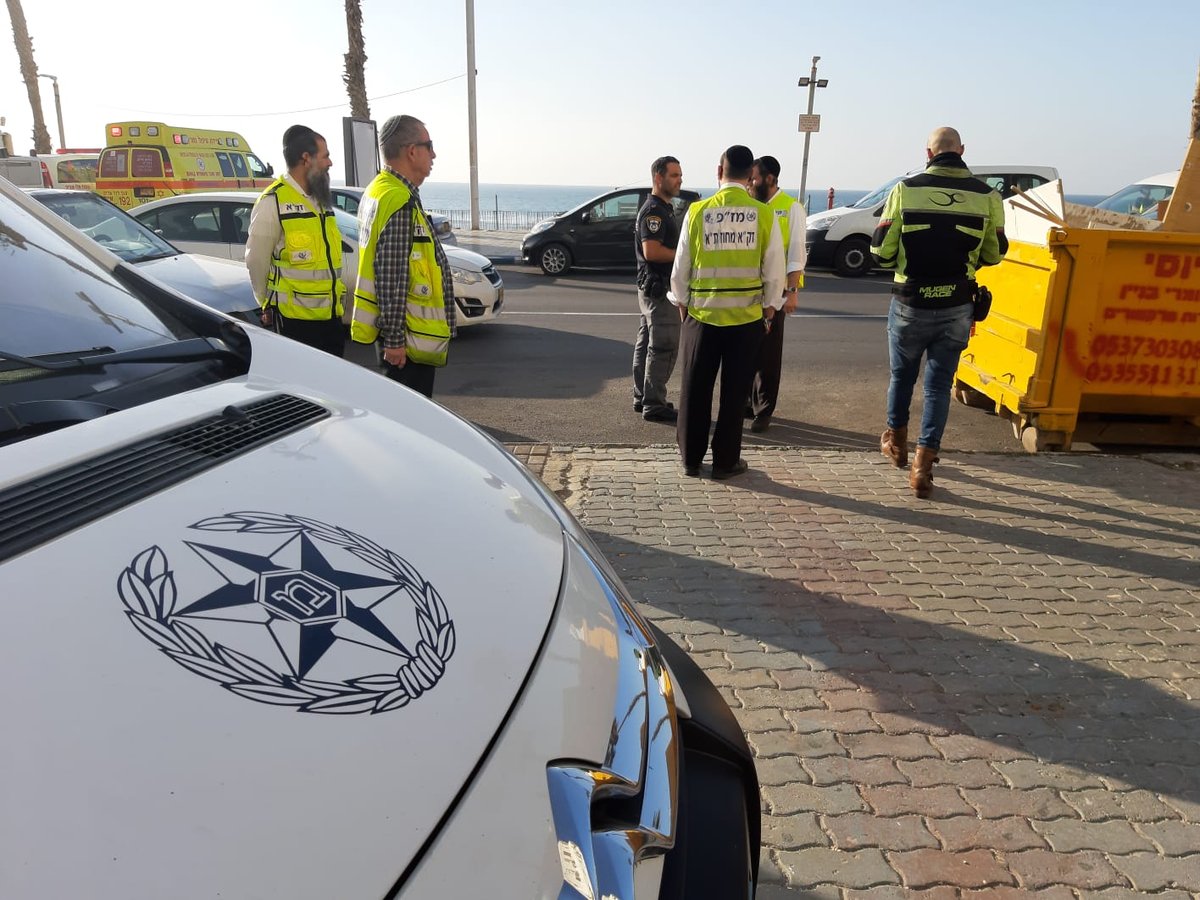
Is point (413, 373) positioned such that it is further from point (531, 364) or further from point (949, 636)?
point (531, 364)

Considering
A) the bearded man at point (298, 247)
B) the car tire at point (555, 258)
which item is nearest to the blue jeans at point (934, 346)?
the bearded man at point (298, 247)

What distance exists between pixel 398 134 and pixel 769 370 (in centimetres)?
325

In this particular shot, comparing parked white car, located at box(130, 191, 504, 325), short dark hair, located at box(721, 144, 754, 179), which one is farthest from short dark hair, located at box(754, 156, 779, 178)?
parked white car, located at box(130, 191, 504, 325)

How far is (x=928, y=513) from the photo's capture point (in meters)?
4.82

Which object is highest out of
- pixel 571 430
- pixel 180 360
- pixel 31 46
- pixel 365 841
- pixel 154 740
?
pixel 31 46

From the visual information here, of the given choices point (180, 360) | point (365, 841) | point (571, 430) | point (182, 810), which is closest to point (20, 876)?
point (182, 810)

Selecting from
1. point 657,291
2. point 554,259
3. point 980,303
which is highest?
point 980,303

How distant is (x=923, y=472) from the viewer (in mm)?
5008

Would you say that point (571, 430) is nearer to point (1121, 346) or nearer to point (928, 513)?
point (928, 513)

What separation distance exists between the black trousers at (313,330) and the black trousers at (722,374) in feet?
6.77

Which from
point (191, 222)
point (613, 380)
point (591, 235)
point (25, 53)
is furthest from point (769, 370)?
Result: point (25, 53)

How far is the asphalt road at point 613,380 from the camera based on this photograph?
6.49 m

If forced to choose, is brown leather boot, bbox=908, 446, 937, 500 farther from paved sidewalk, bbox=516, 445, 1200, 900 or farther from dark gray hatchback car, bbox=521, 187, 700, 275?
dark gray hatchback car, bbox=521, 187, 700, 275

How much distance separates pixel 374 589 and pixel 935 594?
3216mm
